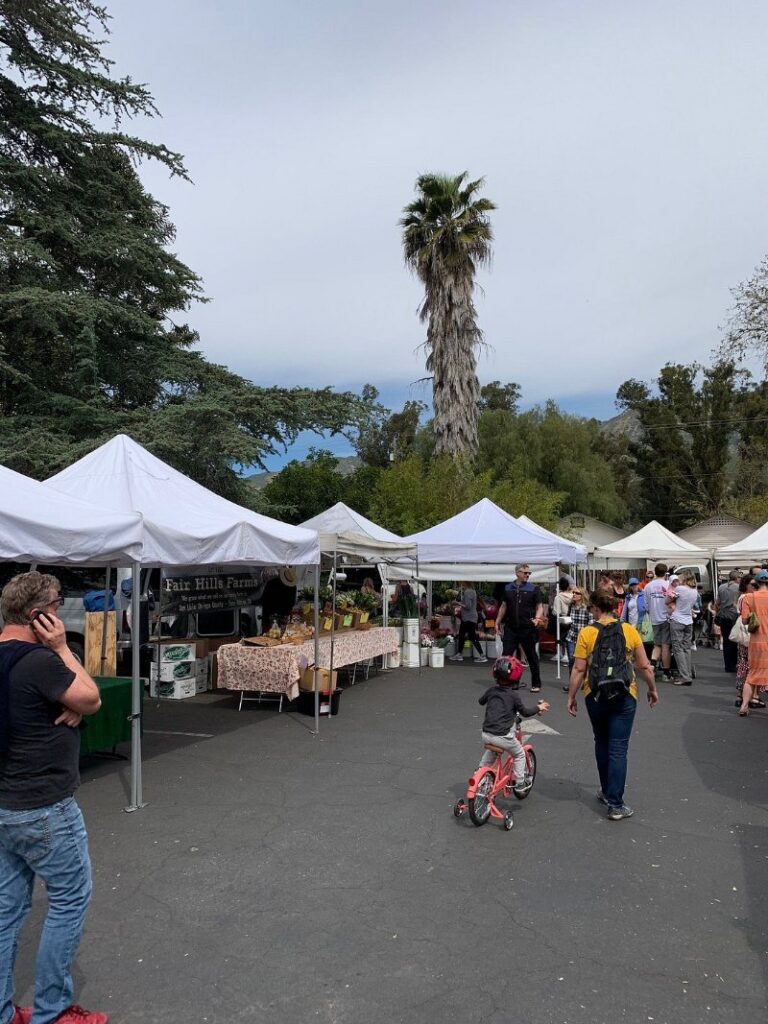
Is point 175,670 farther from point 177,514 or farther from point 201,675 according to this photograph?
point 177,514

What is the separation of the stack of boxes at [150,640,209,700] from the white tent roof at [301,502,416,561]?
2679 millimetres

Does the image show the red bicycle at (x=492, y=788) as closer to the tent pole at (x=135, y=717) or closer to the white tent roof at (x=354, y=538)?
the tent pole at (x=135, y=717)

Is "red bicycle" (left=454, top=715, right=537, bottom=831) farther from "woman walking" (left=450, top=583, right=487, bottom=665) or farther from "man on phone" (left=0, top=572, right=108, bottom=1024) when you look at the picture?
"woman walking" (left=450, top=583, right=487, bottom=665)

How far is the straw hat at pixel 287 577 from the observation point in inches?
519

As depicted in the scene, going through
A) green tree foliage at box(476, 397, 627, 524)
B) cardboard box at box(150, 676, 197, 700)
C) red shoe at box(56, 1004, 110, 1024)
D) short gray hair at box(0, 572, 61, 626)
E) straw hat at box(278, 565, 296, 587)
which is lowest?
cardboard box at box(150, 676, 197, 700)

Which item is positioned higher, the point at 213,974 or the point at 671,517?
the point at 671,517

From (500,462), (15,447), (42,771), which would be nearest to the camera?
(42,771)

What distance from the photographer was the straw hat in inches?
519

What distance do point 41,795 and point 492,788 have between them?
3588 mm

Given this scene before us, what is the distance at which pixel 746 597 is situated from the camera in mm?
9758

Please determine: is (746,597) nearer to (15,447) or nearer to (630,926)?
(630,926)

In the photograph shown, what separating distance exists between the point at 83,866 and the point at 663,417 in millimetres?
52683

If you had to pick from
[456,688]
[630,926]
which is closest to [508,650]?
[456,688]

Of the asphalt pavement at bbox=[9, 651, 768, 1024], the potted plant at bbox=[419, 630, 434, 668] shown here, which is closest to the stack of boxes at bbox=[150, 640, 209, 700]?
the asphalt pavement at bbox=[9, 651, 768, 1024]
